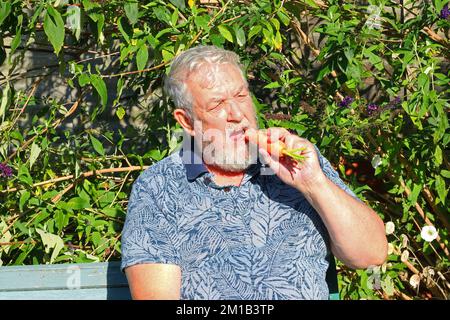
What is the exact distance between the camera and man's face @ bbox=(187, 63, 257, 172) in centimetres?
273

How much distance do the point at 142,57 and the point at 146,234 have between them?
821 millimetres

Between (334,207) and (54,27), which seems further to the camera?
(54,27)

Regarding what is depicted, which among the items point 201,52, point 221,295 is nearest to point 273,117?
point 201,52

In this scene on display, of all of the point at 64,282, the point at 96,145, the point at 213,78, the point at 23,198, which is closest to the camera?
the point at 213,78

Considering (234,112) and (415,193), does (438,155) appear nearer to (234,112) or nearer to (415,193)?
(415,193)

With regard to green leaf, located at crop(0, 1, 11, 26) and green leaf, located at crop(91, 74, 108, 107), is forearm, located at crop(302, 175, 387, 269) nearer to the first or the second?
green leaf, located at crop(91, 74, 108, 107)

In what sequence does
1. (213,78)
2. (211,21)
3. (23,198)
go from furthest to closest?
(23,198), (211,21), (213,78)

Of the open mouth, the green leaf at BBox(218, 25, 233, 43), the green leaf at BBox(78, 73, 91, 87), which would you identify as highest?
the green leaf at BBox(218, 25, 233, 43)

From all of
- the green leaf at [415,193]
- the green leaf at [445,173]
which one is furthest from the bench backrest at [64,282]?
the green leaf at [445,173]

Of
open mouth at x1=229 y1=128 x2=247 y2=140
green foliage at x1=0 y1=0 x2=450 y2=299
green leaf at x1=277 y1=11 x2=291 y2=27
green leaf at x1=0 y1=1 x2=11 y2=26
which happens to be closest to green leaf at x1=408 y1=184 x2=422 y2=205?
green foliage at x1=0 y1=0 x2=450 y2=299

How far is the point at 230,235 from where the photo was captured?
8.86 ft

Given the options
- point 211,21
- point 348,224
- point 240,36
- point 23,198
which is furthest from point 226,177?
point 23,198

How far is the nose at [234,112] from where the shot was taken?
2744 millimetres
